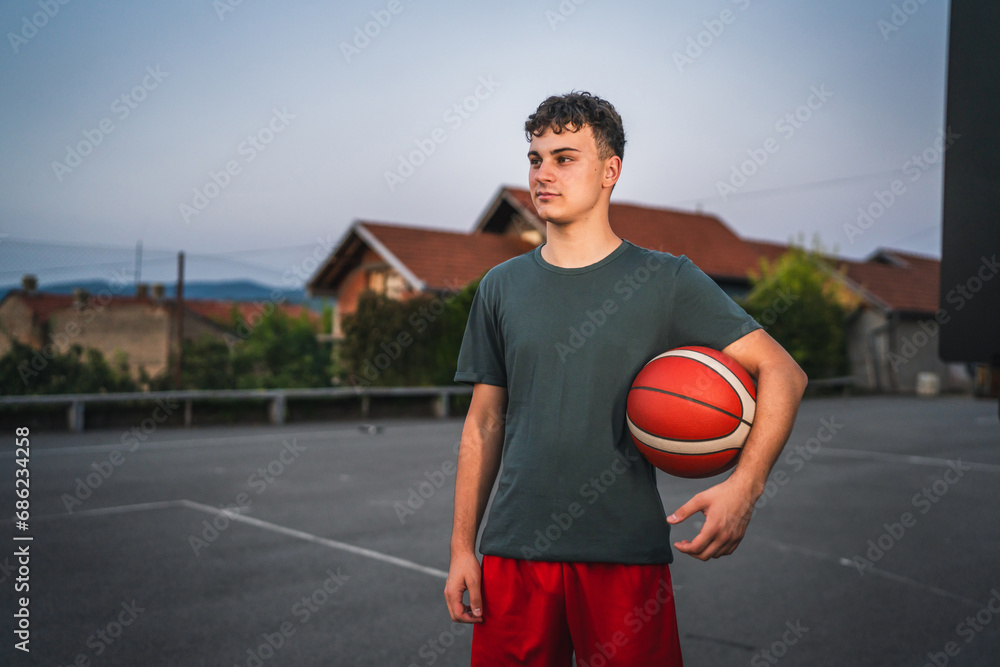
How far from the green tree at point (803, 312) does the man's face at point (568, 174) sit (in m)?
25.6

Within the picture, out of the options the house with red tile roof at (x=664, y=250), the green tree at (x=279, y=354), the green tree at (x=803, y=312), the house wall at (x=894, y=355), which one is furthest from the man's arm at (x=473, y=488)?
the house wall at (x=894, y=355)

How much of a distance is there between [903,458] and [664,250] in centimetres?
2058

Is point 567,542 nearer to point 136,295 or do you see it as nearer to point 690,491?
point 690,491

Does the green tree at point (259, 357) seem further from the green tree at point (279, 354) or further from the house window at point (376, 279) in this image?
the house window at point (376, 279)

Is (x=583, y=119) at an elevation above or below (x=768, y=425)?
above

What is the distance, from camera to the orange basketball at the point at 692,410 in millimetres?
2102

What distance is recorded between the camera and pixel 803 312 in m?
28.3

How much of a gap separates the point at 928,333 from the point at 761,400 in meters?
36.3

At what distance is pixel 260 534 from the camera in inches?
263

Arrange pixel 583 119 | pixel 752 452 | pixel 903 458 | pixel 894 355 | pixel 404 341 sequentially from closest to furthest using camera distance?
pixel 752 452, pixel 583 119, pixel 903 458, pixel 404 341, pixel 894 355

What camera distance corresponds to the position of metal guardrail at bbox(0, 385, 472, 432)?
45.8ft

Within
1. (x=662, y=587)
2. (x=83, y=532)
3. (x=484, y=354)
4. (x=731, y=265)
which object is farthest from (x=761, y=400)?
(x=731, y=265)

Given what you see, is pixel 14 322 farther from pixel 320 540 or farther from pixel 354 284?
pixel 354 284

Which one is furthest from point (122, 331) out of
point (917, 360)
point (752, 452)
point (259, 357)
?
point (917, 360)
